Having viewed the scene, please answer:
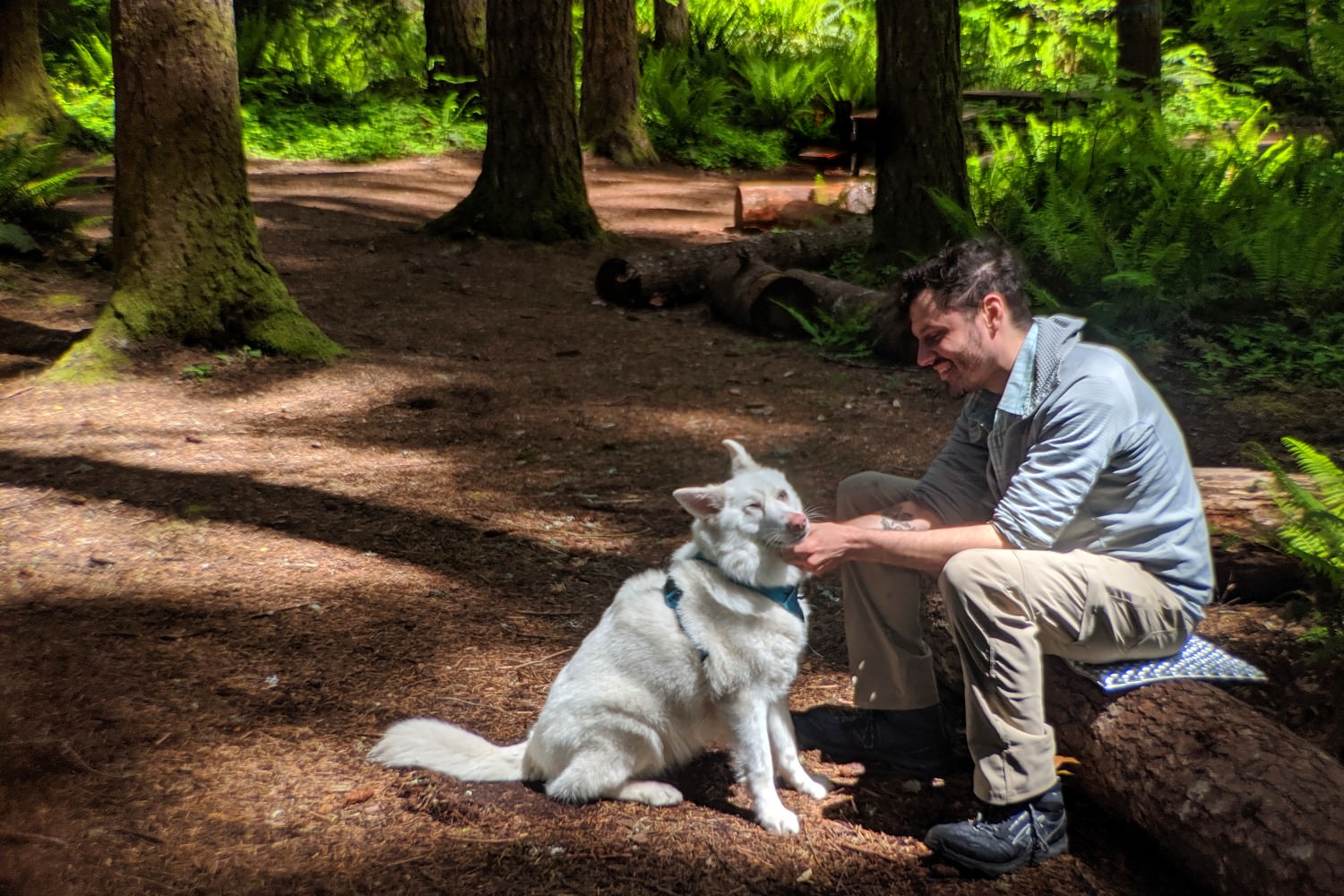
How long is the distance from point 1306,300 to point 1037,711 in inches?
254

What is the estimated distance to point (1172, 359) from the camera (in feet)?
26.1

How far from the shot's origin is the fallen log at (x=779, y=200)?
45.0 ft

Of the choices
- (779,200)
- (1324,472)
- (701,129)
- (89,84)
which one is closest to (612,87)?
(701,129)

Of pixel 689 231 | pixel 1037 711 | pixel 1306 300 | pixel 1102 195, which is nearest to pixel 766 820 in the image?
pixel 1037 711

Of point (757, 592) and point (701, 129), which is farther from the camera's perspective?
point (701, 129)

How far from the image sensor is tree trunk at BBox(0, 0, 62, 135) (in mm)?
12898

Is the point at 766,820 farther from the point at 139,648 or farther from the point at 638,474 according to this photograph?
the point at 638,474

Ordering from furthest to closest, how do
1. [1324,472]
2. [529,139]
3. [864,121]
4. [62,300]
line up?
[864,121]
[529,139]
[62,300]
[1324,472]

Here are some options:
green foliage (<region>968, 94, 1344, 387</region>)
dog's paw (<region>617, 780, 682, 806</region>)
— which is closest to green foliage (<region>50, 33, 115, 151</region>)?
green foliage (<region>968, 94, 1344, 387</region>)

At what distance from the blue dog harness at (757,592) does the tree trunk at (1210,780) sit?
95 cm

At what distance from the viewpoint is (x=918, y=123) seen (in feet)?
31.5

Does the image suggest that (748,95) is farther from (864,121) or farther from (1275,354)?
(1275,354)

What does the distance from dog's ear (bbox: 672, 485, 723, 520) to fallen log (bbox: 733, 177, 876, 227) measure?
422 inches

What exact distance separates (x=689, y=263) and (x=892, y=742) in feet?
24.7
